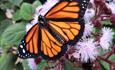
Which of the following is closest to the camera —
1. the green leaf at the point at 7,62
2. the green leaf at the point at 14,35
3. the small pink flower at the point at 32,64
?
the small pink flower at the point at 32,64

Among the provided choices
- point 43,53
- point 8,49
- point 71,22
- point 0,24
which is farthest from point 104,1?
point 0,24

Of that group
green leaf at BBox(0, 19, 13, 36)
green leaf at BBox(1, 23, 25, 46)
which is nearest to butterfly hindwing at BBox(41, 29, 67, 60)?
green leaf at BBox(1, 23, 25, 46)

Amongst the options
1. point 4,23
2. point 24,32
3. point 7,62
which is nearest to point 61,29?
point 24,32

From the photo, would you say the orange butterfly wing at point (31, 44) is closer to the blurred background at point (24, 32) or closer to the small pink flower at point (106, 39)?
the blurred background at point (24, 32)

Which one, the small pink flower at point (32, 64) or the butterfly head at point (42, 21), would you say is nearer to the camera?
the butterfly head at point (42, 21)

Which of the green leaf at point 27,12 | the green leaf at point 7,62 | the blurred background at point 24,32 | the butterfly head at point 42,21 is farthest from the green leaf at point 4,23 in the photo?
the butterfly head at point 42,21

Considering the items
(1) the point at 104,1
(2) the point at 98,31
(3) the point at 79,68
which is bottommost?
(3) the point at 79,68

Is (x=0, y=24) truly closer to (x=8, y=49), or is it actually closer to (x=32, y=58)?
Result: (x=8, y=49)

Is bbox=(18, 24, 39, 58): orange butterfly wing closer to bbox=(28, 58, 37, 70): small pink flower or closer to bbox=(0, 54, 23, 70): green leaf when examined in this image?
bbox=(28, 58, 37, 70): small pink flower
